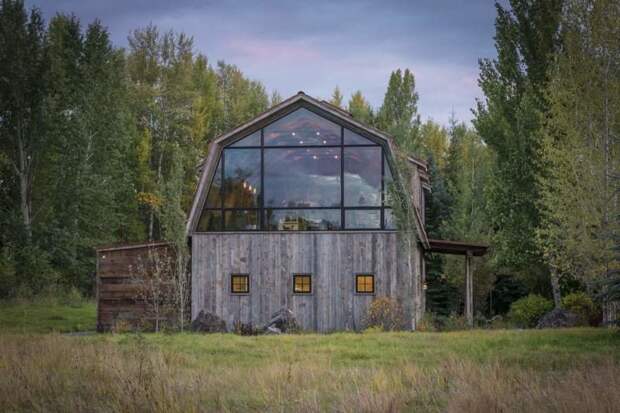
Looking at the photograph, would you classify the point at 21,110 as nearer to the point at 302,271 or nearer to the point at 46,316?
the point at 46,316

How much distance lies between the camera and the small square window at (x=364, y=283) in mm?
24203

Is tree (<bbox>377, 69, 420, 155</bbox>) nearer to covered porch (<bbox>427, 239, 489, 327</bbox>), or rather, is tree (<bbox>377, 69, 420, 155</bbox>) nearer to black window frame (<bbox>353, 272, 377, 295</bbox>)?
covered porch (<bbox>427, 239, 489, 327</bbox>)

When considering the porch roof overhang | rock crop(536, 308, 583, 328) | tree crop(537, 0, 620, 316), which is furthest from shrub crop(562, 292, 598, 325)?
the porch roof overhang

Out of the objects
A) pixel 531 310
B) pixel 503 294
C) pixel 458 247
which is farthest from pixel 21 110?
pixel 503 294

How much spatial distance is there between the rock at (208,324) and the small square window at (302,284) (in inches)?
92.0

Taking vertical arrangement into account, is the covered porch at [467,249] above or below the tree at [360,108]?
below

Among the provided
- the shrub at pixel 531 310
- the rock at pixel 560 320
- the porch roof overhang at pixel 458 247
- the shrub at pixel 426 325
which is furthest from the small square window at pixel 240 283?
the shrub at pixel 531 310

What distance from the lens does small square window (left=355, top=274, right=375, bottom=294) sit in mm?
24203

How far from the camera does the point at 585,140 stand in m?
23.6

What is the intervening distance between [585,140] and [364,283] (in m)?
7.38

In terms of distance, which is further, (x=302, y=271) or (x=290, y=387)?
(x=302, y=271)

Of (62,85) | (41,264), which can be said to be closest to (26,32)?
(62,85)

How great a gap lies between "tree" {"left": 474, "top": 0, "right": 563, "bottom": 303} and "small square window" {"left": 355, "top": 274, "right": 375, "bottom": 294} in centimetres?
Result: 583

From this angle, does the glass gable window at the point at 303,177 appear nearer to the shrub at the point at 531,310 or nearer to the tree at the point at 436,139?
the shrub at the point at 531,310
